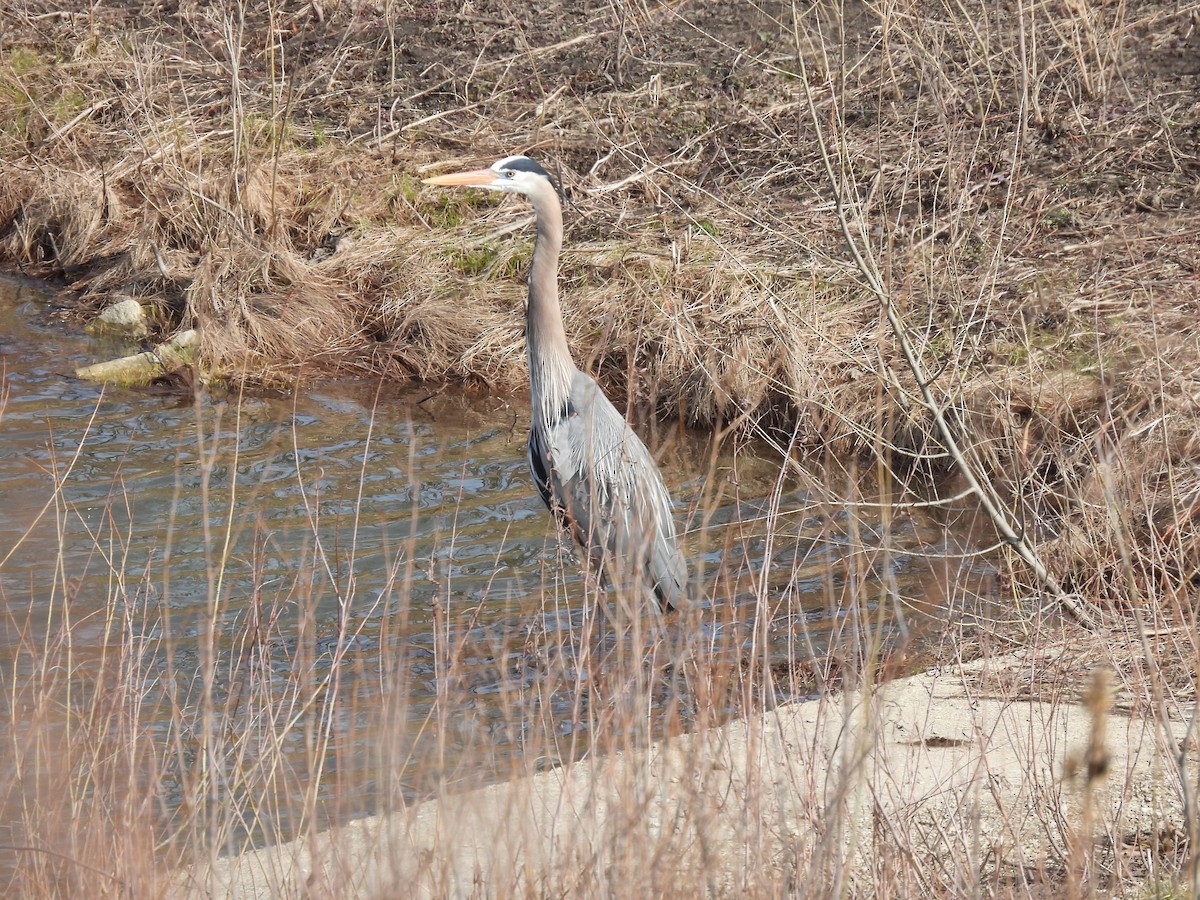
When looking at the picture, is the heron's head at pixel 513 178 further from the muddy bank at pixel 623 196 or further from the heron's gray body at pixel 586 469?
the heron's gray body at pixel 586 469

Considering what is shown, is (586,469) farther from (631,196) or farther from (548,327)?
(631,196)

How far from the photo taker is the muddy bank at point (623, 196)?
7.64 meters

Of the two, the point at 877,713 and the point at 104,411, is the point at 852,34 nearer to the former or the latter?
the point at 104,411

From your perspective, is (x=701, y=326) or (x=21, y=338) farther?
(x=21, y=338)

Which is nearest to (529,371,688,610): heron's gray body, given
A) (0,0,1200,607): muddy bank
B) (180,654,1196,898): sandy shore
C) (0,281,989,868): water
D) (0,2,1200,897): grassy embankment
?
(0,281,989,868): water

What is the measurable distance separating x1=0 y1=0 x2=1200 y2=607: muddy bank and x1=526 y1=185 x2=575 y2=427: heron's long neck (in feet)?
2.32

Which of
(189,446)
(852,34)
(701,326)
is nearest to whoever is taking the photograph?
(189,446)

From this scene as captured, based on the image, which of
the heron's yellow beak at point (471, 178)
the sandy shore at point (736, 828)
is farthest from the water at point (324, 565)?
the heron's yellow beak at point (471, 178)

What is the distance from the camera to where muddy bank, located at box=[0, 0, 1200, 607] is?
764cm

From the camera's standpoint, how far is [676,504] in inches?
276

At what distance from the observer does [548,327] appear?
6148 mm

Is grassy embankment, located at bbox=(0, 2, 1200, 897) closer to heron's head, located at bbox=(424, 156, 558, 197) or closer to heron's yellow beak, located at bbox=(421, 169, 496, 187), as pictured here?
heron's head, located at bbox=(424, 156, 558, 197)

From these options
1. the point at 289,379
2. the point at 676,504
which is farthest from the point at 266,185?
the point at 676,504

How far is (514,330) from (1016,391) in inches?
126
